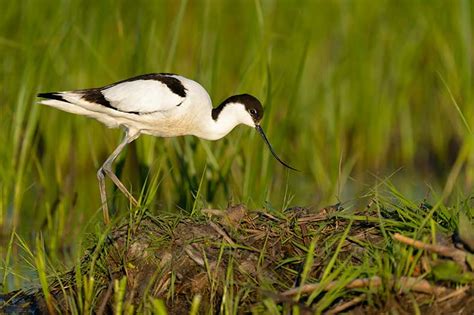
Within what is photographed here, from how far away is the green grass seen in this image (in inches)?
295

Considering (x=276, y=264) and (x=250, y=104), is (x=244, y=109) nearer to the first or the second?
(x=250, y=104)

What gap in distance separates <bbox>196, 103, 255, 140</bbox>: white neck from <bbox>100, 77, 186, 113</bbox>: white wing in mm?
290

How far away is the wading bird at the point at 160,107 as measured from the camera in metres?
6.76

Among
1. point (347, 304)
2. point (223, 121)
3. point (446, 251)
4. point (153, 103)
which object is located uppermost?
point (153, 103)

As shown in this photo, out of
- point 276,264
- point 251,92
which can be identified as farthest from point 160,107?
point 276,264

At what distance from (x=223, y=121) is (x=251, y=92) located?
107 centimetres

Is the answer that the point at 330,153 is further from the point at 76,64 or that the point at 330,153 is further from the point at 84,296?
the point at 84,296

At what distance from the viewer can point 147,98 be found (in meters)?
6.76

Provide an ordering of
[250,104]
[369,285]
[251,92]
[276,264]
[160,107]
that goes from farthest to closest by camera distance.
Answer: [251,92] → [250,104] → [160,107] → [276,264] → [369,285]

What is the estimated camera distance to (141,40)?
7855 mm

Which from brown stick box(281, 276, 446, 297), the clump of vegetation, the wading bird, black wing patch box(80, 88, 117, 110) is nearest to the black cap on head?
the wading bird

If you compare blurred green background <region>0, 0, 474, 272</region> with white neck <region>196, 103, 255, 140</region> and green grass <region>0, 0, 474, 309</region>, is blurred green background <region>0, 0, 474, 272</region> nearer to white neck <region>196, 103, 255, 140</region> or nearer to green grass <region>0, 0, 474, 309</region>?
green grass <region>0, 0, 474, 309</region>

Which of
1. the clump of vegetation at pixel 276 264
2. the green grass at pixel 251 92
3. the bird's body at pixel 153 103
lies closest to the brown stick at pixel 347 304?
the clump of vegetation at pixel 276 264

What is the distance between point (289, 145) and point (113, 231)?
406 centimetres
